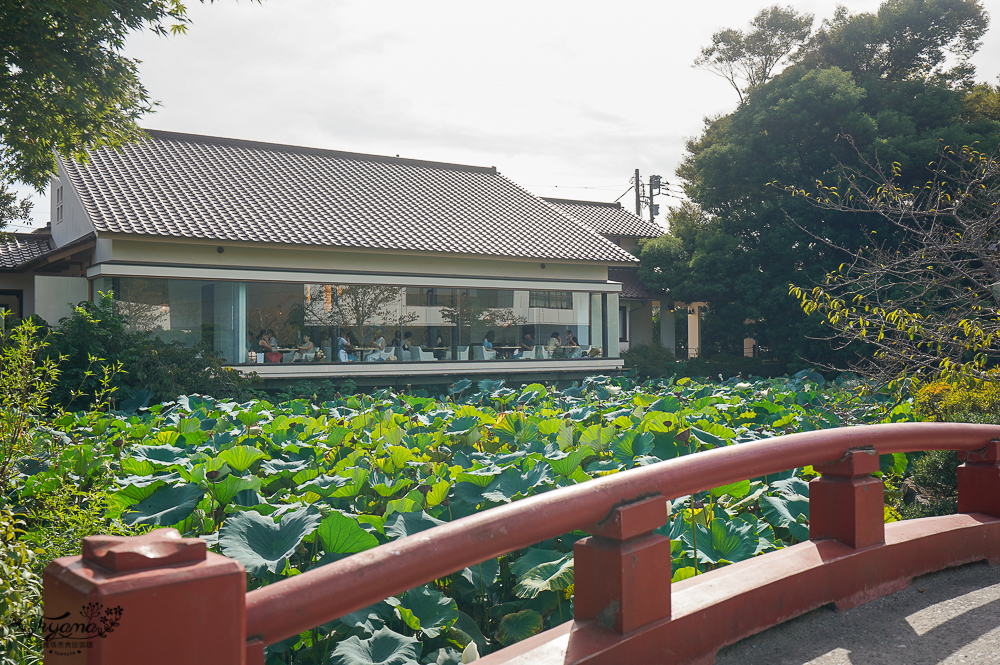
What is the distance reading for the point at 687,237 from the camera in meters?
25.0

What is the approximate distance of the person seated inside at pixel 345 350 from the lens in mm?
16000

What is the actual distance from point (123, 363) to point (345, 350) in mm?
5630

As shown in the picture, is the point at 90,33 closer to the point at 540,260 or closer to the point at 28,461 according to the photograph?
the point at 28,461

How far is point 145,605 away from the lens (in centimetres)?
126

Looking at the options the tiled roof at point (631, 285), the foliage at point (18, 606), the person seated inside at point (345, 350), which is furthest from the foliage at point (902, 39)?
the foliage at point (18, 606)

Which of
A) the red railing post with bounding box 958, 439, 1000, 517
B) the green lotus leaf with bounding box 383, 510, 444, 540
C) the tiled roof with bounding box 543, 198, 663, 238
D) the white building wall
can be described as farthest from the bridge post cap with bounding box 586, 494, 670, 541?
the tiled roof with bounding box 543, 198, 663, 238

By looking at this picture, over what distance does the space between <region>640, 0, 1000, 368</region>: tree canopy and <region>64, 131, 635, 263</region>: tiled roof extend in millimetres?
5134

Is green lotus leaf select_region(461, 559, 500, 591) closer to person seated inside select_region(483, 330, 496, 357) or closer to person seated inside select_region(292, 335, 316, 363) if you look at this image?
person seated inside select_region(292, 335, 316, 363)

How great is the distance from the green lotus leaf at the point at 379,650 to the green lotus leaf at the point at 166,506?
1.33 metres

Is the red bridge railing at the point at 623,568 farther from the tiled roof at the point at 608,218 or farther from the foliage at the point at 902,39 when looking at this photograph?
the tiled roof at the point at 608,218

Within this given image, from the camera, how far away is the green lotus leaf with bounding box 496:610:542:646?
110 inches

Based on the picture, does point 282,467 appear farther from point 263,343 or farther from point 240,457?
point 263,343

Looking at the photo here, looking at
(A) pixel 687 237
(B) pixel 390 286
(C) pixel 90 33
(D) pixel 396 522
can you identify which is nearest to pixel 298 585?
(D) pixel 396 522

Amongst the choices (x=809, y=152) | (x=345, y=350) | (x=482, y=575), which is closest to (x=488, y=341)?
(x=345, y=350)
